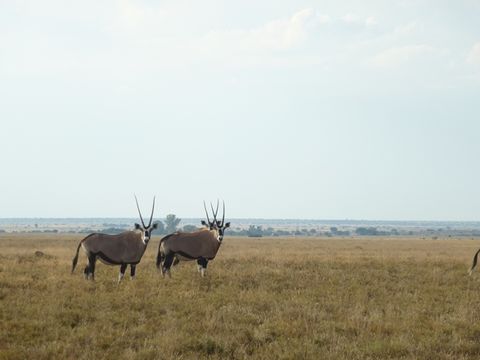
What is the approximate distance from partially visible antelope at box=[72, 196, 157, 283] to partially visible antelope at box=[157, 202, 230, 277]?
0.96m

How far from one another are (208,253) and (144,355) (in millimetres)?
9465

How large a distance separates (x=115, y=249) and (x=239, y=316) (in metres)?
6.44

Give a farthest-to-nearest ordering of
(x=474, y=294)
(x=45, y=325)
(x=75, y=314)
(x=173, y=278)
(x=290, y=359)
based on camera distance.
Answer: (x=173, y=278), (x=474, y=294), (x=75, y=314), (x=45, y=325), (x=290, y=359)

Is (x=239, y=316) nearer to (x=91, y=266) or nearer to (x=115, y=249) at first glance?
(x=115, y=249)

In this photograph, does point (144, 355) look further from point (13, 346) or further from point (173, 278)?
point (173, 278)

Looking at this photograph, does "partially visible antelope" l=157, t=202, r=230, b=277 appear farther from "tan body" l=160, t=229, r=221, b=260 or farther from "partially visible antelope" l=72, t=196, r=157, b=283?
"partially visible antelope" l=72, t=196, r=157, b=283

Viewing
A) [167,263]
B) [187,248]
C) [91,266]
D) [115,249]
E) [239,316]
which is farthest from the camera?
[187,248]

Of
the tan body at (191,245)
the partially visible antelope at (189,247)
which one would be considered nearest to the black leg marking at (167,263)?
the partially visible antelope at (189,247)

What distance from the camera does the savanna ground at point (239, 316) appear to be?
9.07 m

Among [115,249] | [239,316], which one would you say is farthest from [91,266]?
[239,316]

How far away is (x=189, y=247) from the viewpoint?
58.7 ft

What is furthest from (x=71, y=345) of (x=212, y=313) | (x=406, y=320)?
(x=406, y=320)

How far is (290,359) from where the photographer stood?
8633 mm

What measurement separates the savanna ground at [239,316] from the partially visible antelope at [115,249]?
532mm
